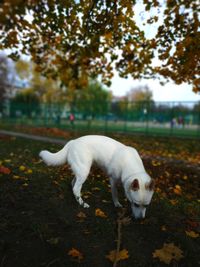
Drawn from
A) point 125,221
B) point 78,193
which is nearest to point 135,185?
point 125,221

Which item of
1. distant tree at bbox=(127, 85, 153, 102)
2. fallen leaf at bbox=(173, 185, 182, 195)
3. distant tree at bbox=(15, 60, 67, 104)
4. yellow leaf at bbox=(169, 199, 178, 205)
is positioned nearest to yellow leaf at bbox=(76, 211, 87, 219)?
yellow leaf at bbox=(169, 199, 178, 205)

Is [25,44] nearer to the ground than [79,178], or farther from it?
farther from it

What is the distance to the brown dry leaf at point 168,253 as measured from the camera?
11.6ft

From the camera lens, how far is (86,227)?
411cm

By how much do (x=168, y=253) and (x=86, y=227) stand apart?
3.48ft

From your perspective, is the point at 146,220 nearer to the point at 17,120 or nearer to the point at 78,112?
the point at 78,112

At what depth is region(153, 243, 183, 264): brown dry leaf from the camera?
3541 mm

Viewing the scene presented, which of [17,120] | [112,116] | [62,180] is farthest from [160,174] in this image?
[17,120]

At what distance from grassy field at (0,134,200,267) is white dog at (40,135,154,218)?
0.73 ft

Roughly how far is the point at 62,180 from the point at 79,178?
1384mm

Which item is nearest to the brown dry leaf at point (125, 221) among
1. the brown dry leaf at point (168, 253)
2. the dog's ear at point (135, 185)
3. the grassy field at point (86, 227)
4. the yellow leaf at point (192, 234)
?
the grassy field at point (86, 227)

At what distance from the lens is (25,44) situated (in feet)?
21.2

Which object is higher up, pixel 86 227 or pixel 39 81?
pixel 39 81

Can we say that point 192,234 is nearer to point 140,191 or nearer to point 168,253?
point 168,253
